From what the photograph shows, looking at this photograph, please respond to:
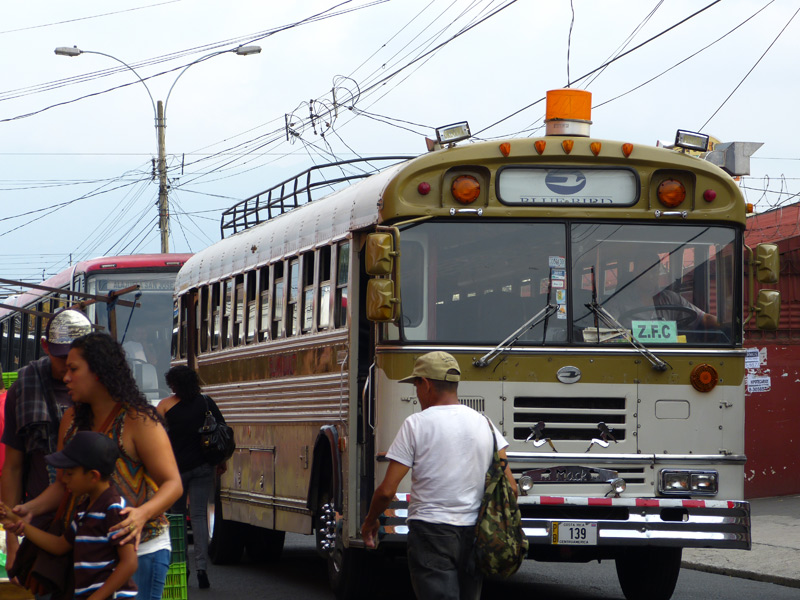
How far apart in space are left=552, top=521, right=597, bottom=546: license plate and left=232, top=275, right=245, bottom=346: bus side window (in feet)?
17.1

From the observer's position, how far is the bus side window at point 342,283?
10477 mm

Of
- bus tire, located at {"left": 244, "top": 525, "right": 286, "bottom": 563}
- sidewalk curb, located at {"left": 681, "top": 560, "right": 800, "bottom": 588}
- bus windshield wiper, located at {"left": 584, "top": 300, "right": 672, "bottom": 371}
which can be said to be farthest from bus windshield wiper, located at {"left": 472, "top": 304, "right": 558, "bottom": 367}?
bus tire, located at {"left": 244, "top": 525, "right": 286, "bottom": 563}

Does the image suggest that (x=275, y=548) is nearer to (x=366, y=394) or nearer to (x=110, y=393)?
(x=366, y=394)

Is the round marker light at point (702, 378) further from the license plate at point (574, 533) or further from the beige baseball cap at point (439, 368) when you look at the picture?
the beige baseball cap at point (439, 368)

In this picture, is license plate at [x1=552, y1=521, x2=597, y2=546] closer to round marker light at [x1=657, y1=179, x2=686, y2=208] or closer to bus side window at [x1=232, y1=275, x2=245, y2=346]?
round marker light at [x1=657, y1=179, x2=686, y2=208]

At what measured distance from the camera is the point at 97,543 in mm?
4941

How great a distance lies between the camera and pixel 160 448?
5.28m

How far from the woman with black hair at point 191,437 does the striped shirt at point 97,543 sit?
20.8 feet

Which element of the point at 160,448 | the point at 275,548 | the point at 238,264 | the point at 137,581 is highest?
the point at 238,264

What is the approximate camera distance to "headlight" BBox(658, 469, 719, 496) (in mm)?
9414

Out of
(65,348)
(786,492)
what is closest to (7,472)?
(65,348)

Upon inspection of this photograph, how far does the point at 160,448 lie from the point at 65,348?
3.76 feet

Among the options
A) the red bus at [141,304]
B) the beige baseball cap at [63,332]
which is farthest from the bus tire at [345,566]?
the red bus at [141,304]

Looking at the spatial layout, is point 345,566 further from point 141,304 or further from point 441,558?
point 141,304
